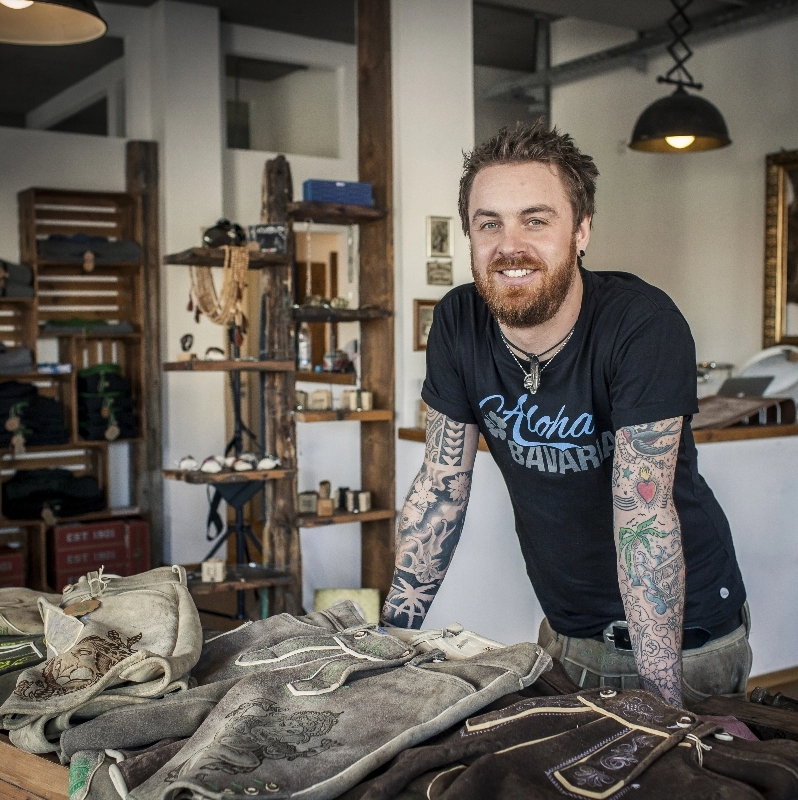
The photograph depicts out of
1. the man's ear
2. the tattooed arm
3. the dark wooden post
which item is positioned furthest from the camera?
the dark wooden post

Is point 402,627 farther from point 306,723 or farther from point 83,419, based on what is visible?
point 83,419

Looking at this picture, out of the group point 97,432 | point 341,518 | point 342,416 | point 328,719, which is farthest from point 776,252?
point 328,719

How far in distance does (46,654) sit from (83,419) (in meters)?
5.25

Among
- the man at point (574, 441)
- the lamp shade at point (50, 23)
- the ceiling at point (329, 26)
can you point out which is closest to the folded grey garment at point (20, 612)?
the man at point (574, 441)

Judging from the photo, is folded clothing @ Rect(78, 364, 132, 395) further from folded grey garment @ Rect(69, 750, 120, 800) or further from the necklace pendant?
folded grey garment @ Rect(69, 750, 120, 800)

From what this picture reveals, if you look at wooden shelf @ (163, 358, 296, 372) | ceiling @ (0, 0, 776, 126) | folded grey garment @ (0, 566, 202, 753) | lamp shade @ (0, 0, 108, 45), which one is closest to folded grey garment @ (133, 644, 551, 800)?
folded grey garment @ (0, 566, 202, 753)

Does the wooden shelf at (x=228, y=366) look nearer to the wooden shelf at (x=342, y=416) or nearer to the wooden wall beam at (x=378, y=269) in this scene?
the wooden shelf at (x=342, y=416)

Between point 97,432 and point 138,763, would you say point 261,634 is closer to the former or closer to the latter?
point 138,763

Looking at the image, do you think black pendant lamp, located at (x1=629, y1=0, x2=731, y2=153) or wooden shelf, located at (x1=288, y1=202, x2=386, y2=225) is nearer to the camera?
wooden shelf, located at (x1=288, y1=202, x2=386, y2=225)

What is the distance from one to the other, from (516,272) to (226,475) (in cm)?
302

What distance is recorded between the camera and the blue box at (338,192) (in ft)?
15.4

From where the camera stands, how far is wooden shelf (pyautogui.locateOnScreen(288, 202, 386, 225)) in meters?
4.66

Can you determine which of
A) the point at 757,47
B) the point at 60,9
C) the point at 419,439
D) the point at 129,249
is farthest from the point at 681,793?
the point at 757,47

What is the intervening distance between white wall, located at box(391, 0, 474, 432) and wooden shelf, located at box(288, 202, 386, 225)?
13 cm
